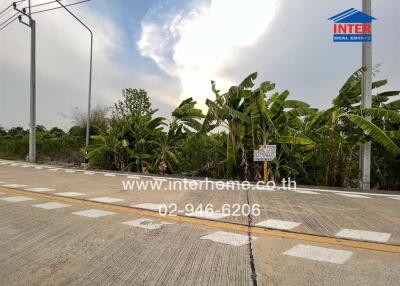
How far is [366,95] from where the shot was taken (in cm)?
1074

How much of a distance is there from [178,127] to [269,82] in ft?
14.0

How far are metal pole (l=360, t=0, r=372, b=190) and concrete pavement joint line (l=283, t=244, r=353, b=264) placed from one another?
6916 millimetres

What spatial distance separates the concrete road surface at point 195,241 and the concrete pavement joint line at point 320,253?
0.5 inches

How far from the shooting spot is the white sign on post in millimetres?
10727

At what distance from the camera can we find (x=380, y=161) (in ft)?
36.3

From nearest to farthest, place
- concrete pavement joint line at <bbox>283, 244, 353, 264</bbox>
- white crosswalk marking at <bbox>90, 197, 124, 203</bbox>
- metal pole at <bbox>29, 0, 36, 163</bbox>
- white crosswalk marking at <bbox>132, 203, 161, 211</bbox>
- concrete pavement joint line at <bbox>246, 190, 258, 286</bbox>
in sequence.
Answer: concrete pavement joint line at <bbox>246, 190, 258, 286</bbox>, concrete pavement joint line at <bbox>283, 244, 353, 264</bbox>, white crosswalk marking at <bbox>132, 203, 161, 211</bbox>, white crosswalk marking at <bbox>90, 197, 124, 203</bbox>, metal pole at <bbox>29, 0, 36, 163</bbox>

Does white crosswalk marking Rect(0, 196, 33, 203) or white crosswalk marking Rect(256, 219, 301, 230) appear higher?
white crosswalk marking Rect(0, 196, 33, 203)

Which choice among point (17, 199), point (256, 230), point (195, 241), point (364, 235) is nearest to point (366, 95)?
point (364, 235)

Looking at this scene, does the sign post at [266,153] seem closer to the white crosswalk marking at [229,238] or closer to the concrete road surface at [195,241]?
the concrete road surface at [195,241]

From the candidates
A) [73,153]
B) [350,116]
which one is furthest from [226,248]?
[73,153]

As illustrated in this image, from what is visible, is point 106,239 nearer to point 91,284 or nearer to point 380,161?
point 91,284


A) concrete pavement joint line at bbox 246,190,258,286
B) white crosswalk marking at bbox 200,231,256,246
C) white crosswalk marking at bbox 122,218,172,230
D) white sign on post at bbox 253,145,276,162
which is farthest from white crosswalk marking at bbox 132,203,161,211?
white sign on post at bbox 253,145,276,162

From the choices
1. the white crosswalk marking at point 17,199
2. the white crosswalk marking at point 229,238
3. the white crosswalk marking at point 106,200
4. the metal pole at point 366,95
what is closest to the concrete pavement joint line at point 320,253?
the white crosswalk marking at point 229,238

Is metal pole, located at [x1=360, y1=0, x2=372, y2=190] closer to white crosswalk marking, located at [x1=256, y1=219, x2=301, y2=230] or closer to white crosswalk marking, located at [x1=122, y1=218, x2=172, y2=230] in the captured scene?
white crosswalk marking, located at [x1=256, y1=219, x2=301, y2=230]
